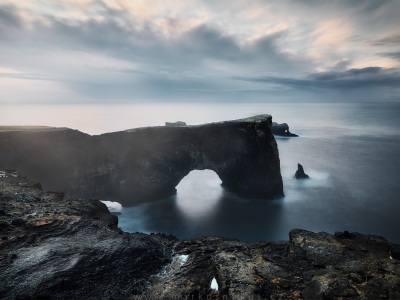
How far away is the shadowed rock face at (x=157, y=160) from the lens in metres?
40.9

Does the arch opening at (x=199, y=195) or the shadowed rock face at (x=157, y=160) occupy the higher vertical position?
the shadowed rock face at (x=157, y=160)

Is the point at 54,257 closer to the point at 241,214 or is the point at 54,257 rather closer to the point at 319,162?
the point at 241,214

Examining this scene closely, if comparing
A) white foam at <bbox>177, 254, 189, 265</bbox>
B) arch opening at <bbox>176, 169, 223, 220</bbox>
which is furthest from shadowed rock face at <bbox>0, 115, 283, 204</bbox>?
white foam at <bbox>177, 254, 189, 265</bbox>

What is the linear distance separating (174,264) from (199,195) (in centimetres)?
3635

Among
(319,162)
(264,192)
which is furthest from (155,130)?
(319,162)

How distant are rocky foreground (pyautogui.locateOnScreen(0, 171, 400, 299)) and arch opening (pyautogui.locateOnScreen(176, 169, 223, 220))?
26922 mm

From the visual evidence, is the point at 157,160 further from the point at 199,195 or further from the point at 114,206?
the point at 114,206

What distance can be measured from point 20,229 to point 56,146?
29455mm

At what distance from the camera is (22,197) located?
1731cm

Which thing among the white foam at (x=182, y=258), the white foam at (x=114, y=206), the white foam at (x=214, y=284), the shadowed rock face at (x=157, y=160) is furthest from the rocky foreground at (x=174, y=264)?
the white foam at (x=114, y=206)

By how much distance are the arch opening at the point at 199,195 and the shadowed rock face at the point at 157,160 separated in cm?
394

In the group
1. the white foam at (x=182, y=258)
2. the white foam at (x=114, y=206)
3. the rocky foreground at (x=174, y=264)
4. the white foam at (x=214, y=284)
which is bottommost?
the white foam at (x=114, y=206)

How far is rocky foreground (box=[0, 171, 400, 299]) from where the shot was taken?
9.80 meters

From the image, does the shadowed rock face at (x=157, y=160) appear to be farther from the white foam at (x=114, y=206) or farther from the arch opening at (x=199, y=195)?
the arch opening at (x=199, y=195)
